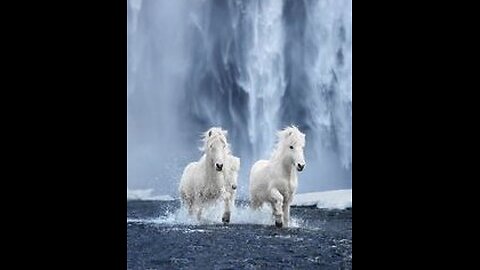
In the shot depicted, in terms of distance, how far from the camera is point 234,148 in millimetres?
6031

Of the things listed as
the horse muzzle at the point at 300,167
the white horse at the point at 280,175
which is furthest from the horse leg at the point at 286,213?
the horse muzzle at the point at 300,167

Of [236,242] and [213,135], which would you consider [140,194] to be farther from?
[236,242]

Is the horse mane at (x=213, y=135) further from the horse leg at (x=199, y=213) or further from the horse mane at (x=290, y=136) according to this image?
the horse leg at (x=199, y=213)

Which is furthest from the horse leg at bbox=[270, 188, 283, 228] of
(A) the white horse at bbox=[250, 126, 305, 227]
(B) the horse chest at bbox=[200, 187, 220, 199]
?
(B) the horse chest at bbox=[200, 187, 220, 199]

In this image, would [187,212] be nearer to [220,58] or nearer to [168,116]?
[168,116]

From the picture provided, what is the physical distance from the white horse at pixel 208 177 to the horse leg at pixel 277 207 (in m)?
0.32

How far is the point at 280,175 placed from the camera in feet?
20.5

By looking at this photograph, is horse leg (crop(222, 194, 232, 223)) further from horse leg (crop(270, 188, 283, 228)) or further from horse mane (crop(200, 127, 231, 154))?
horse mane (crop(200, 127, 231, 154))

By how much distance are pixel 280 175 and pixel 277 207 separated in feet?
0.79

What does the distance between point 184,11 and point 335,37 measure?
1.05 m

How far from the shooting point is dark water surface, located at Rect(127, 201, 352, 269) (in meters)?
5.68

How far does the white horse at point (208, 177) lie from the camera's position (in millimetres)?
5996

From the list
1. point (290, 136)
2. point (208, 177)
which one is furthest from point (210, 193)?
point (290, 136)

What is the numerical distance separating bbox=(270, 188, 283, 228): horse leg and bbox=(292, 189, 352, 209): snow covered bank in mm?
148
